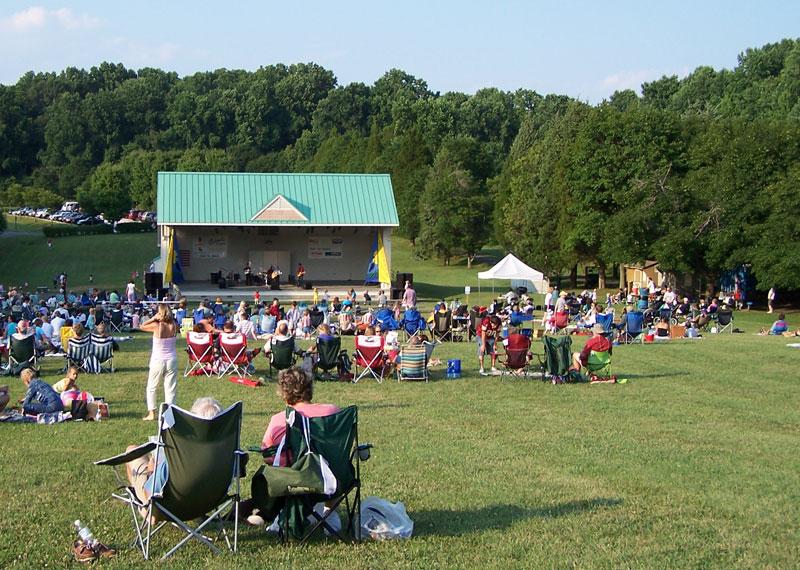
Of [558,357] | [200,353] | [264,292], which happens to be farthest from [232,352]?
[264,292]

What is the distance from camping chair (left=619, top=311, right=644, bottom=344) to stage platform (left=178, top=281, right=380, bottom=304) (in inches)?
613

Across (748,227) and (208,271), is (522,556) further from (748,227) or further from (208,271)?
(208,271)

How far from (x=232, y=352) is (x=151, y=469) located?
8.18 meters

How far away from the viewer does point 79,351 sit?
14945 mm

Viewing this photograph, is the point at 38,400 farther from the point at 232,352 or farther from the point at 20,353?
the point at 20,353

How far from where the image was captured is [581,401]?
12.4 meters

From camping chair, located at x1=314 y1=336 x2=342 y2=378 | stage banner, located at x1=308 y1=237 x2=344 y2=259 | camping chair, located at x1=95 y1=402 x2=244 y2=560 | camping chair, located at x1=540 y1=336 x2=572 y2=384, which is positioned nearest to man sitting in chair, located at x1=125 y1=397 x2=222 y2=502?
camping chair, located at x1=95 y1=402 x2=244 y2=560

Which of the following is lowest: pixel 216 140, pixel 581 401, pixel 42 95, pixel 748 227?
pixel 581 401

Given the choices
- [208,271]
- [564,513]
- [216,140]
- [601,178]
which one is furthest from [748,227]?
[216,140]

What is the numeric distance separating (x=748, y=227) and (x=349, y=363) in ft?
79.8

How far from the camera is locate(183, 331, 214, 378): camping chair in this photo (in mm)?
14484

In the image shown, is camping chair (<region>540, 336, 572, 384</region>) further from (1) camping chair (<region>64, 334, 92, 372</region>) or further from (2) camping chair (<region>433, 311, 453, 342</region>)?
(2) camping chair (<region>433, 311, 453, 342</region>)

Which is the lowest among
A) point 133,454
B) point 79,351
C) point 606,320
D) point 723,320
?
point 723,320

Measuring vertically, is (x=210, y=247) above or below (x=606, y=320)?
above
